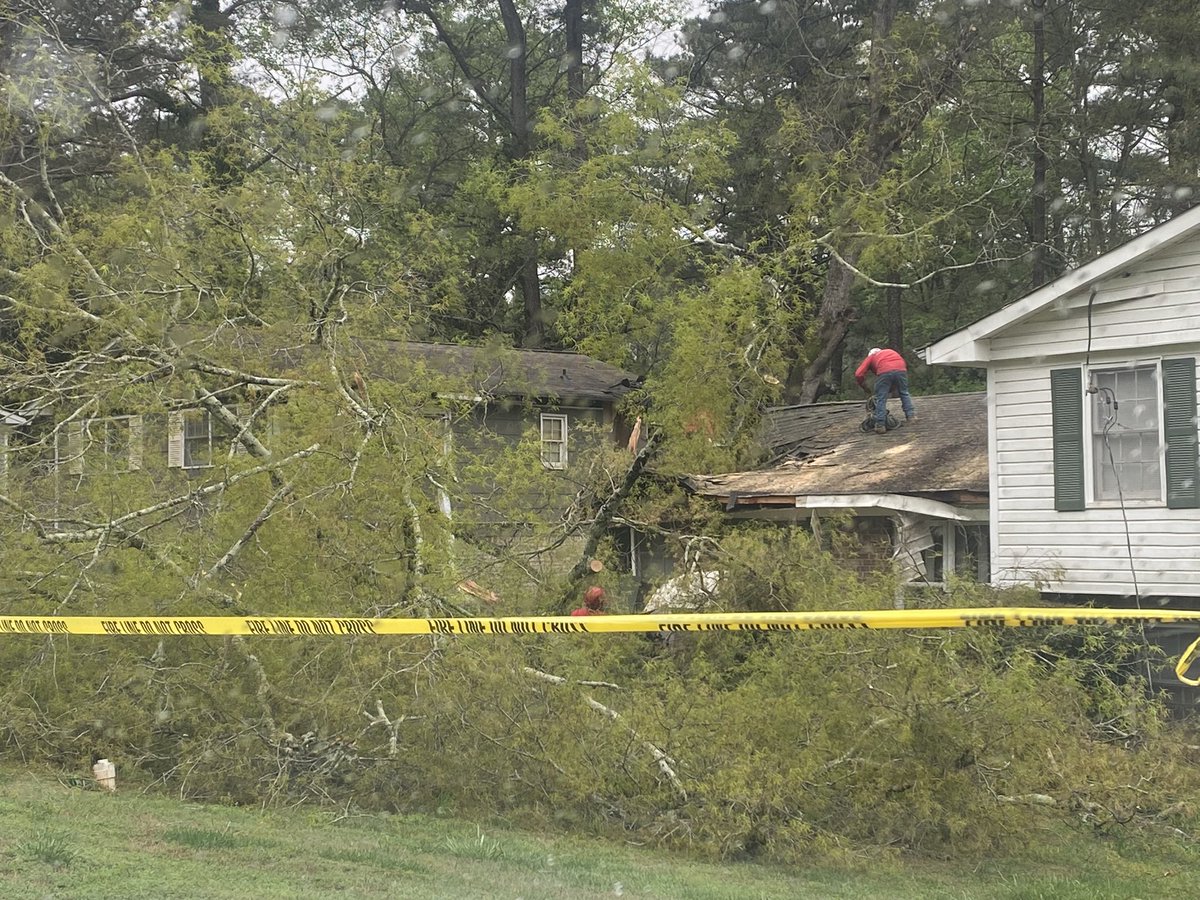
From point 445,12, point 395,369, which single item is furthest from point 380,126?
point 395,369

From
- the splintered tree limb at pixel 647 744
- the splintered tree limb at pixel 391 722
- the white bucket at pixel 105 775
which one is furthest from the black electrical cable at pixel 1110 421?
the white bucket at pixel 105 775

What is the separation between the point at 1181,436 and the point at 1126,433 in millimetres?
565

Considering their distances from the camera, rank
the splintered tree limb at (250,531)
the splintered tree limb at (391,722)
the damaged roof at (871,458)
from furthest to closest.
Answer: the damaged roof at (871,458) < the splintered tree limb at (250,531) < the splintered tree limb at (391,722)

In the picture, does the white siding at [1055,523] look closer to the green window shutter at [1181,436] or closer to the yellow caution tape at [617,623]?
the green window shutter at [1181,436]

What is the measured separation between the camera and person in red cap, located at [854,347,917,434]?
16516 millimetres

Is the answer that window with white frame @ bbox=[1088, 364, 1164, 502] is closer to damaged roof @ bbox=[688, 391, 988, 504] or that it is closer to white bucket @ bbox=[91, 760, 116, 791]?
damaged roof @ bbox=[688, 391, 988, 504]

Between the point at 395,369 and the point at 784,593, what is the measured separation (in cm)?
552

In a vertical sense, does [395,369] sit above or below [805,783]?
above

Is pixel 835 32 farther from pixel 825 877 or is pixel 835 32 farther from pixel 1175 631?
pixel 825 877

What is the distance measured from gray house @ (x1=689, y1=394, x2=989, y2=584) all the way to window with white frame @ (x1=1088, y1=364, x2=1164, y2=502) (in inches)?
58.5

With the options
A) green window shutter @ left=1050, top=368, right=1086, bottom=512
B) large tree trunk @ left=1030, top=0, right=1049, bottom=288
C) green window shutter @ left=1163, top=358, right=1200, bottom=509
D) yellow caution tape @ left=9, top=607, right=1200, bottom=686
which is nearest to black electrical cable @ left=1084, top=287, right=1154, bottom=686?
green window shutter @ left=1050, top=368, right=1086, bottom=512

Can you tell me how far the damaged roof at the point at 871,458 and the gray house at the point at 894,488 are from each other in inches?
0.5

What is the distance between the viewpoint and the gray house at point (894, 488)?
13.8m

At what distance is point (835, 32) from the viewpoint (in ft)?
89.6
